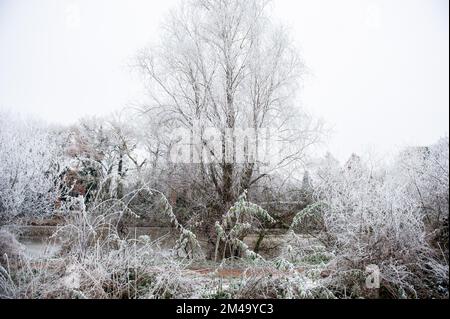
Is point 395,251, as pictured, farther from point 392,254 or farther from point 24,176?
point 24,176

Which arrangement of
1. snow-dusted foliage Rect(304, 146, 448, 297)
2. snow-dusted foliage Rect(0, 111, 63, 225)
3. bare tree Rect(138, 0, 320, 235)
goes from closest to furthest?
snow-dusted foliage Rect(304, 146, 448, 297), snow-dusted foliage Rect(0, 111, 63, 225), bare tree Rect(138, 0, 320, 235)

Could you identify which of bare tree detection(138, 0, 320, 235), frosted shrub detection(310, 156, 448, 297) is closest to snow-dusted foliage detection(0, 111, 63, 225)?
bare tree detection(138, 0, 320, 235)

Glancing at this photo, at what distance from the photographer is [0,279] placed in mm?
4699

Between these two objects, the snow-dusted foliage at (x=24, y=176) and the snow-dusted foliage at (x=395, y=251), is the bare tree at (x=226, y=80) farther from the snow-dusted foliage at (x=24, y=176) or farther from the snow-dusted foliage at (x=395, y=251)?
the snow-dusted foliage at (x=395, y=251)

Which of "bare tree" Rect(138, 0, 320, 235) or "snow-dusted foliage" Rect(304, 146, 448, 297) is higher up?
"bare tree" Rect(138, 0, 320, 235)

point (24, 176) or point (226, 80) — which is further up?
point (226, 80)

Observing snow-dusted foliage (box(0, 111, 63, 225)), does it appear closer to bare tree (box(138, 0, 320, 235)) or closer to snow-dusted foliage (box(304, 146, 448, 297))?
bare tree (box(138, 0, 320, 235))

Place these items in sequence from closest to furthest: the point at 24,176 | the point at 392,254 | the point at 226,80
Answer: the point at 392,254, the point at 24,176, the point at 226,80

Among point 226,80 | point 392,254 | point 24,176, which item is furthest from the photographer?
point 226,80

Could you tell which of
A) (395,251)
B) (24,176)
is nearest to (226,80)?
(24,176)

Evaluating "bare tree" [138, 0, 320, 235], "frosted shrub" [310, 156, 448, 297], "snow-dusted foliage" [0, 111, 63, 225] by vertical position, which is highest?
"bare tree" [138, 0, 320, 235]

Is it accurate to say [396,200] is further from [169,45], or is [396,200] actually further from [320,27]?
[169,45]
